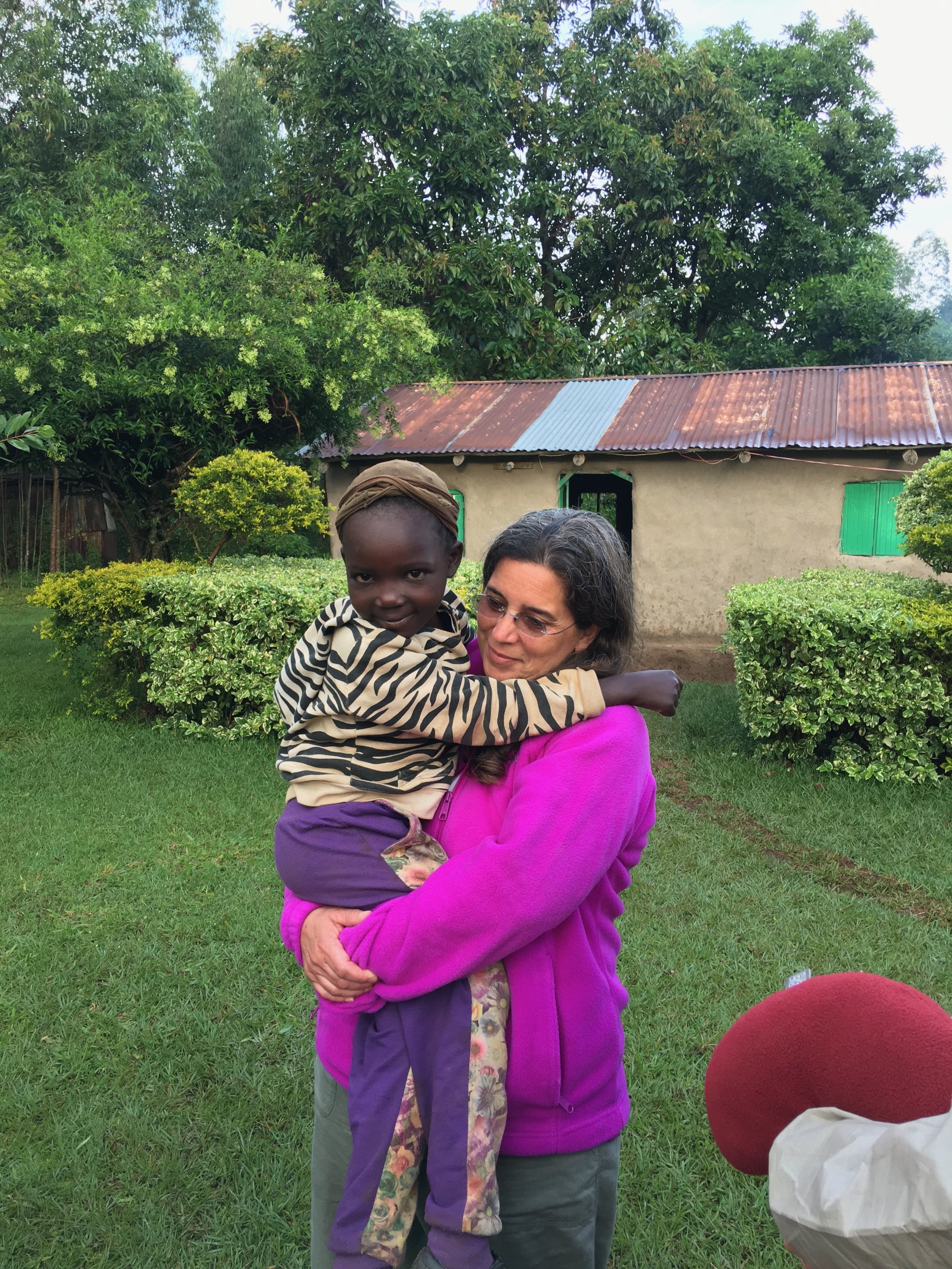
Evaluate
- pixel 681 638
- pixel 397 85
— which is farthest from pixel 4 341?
pixel 397 85

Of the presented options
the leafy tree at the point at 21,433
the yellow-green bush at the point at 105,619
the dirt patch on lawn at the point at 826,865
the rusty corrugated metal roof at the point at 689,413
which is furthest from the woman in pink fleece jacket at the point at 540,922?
the rusty corrugated metal roof at the point at 689,413

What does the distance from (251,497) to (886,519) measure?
7245mm

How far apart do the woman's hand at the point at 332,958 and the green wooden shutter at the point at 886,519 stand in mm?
10460

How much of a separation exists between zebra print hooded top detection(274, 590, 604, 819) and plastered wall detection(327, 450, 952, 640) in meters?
9.78

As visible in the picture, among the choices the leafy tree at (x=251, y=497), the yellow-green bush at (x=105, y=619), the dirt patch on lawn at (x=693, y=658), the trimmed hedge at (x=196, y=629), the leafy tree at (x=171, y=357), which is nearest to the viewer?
the trimmed hedge at (x=196, y=629)

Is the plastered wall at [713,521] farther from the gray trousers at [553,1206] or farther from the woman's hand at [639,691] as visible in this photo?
the gray trousers at [553,1206]

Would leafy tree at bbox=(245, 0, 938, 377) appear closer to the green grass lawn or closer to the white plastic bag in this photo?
the green grass lawn

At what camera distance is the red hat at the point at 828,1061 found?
0.82 meters

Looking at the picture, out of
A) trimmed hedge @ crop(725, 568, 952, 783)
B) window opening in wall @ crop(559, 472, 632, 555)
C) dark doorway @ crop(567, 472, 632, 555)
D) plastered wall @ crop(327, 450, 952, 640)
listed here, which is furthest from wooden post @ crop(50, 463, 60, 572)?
trimmed hedge @ crop(725, 568, 952, 783)

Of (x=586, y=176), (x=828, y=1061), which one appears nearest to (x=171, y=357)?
(x=828, y=1061)

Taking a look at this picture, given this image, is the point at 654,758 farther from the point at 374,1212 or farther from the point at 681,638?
the point at 374,1212

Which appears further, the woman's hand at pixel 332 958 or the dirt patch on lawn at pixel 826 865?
the dirt patch on lawn at pixel 826 865

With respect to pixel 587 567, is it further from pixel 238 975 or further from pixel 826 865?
pixel 826 865

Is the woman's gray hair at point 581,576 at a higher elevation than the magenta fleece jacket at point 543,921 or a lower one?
higher
